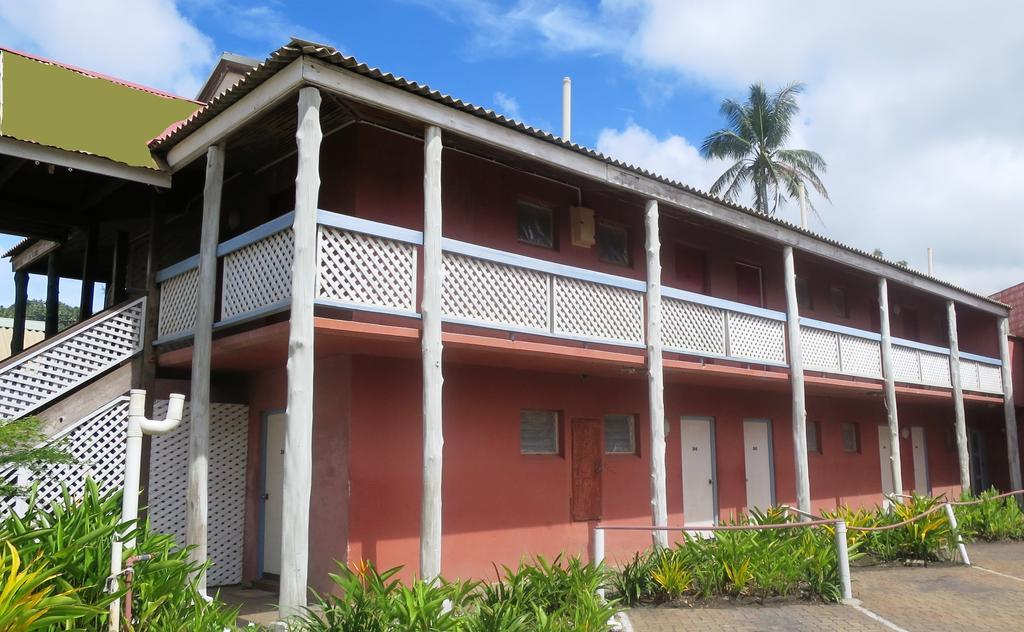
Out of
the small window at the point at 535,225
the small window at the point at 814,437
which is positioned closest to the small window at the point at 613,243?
the small window at the point at 535,225

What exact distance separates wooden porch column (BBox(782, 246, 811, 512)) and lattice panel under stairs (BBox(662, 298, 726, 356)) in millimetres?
1718

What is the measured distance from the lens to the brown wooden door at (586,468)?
476 inches

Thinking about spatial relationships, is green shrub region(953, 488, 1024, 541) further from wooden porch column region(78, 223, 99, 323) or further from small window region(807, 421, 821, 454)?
wooden porch column region(78, 223, 99, 323)

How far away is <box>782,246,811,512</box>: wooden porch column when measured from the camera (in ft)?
43.6

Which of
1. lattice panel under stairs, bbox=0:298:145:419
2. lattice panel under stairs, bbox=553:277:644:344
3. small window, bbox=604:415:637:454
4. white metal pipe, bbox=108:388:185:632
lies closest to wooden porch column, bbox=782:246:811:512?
small window, bbox=604:415:637:454

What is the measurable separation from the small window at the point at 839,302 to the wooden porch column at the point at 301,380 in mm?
14081

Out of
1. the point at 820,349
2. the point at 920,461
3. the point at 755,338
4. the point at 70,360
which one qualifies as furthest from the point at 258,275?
the point at 920,461

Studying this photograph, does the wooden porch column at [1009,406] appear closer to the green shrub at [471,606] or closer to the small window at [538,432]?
the small window at [538,432]

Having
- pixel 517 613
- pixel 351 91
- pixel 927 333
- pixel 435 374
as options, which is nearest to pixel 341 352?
pixel 435 374

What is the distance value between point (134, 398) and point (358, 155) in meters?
4.75

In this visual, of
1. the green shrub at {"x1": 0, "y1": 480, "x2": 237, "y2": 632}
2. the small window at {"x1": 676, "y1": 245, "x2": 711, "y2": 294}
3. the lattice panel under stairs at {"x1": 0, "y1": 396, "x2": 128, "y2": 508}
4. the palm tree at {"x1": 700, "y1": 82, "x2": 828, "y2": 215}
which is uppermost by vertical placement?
the palm tree at {"x1": 700, "y1": 82, "x2": 828, "y2": 215}

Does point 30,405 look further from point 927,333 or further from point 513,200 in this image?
point 927,333

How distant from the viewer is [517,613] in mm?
6918

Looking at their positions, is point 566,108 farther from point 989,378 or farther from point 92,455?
point 989,378
